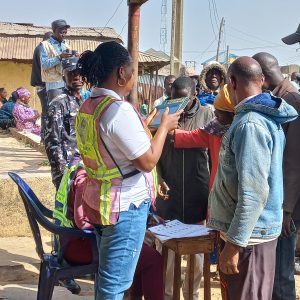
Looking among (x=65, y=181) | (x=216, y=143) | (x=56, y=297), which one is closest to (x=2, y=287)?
(x=56, y=297)

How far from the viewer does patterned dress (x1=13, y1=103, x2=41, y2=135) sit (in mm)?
10820

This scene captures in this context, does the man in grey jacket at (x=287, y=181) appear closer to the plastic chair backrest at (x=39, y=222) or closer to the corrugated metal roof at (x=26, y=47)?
the plastic chair backrest at (x=39, y=222)

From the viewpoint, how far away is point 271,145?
2.45 m

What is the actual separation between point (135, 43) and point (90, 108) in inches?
62.4

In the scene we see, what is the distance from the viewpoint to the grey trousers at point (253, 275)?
2535mm

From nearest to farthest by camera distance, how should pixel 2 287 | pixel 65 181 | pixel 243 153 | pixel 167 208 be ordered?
1. pixel 243 153
2. pixel 65 181
3. pixel 167 208
4. pixel 2 287

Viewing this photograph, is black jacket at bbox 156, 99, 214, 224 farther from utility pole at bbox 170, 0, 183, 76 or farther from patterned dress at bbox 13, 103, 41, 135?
utility pole at bbox 170, 0, 183, 76

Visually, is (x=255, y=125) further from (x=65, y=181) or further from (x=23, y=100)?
(x=23, y=100)

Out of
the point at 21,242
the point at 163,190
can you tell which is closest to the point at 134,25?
the point at 163,190

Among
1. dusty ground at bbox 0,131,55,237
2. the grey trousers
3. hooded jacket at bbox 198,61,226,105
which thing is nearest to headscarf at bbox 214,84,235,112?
the grey trousers

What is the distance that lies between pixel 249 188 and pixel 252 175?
6cm

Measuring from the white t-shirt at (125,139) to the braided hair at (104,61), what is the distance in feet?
0.35

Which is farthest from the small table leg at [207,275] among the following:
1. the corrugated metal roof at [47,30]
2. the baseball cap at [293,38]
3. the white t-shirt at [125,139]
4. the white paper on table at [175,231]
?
the corrugated metal roof at [47,30]

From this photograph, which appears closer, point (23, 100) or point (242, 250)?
point (242, 250)
